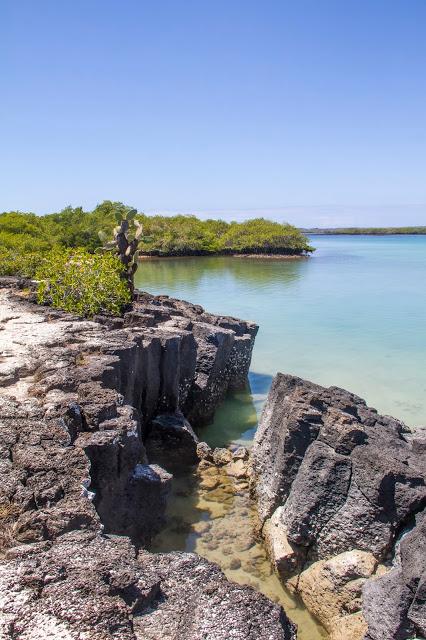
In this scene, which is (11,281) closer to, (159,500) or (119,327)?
(119,327)

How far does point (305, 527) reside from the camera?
551 cm

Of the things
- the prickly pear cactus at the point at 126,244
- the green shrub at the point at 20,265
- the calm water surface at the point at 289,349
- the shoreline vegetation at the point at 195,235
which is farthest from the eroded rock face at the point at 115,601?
the shoreline vegetation at the point at 195,235

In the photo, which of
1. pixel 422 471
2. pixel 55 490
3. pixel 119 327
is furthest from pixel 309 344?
pixel 55 490

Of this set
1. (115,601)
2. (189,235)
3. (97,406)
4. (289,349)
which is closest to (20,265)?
(289,349)

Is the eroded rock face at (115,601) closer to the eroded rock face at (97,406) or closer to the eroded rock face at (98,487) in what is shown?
the eroded rock face at (98,487)

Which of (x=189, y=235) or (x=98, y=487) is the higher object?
(x=189, y=235)

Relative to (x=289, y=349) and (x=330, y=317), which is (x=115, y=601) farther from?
(x=330, y=317)

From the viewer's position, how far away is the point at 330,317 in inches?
886

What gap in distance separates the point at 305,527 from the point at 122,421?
2.11 meters

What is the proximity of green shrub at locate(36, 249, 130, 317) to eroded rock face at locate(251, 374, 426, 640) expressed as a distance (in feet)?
21.3

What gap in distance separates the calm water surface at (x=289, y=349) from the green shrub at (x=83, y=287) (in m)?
3.50

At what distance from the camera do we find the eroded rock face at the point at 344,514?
4250 millimetres

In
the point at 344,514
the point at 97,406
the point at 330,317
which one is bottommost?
the point at 330,317

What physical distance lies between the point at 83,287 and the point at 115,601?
32.4 ft
